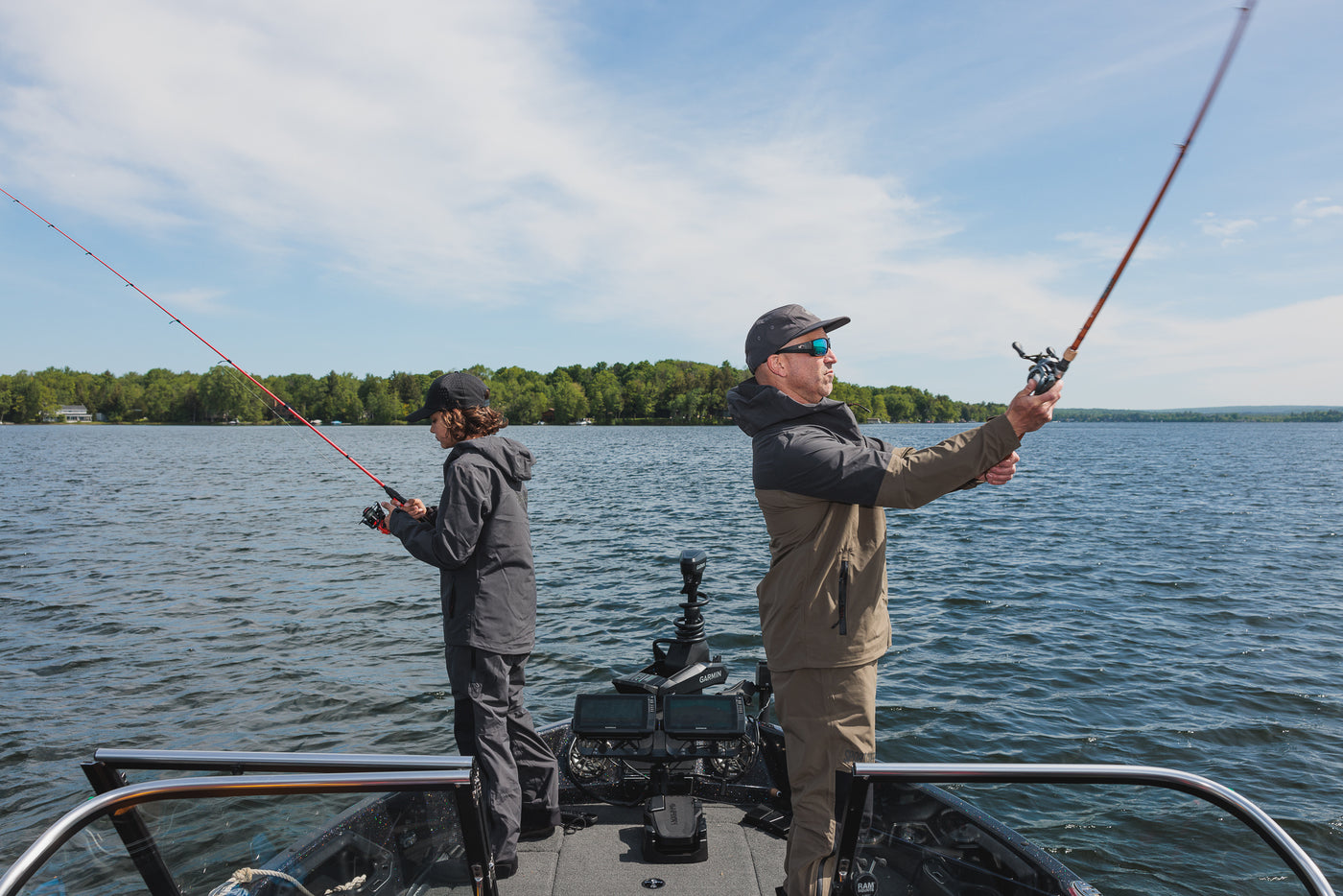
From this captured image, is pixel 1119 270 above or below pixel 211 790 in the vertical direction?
above

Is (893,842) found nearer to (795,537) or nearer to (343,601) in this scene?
(795,537)

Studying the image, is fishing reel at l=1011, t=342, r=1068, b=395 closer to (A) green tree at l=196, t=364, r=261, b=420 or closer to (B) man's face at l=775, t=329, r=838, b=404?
(B) man's face at l=775, t=329, r=838, b=404

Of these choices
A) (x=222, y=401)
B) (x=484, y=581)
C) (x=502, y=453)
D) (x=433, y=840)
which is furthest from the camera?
(x=222, y=401)

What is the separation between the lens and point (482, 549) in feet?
12.0

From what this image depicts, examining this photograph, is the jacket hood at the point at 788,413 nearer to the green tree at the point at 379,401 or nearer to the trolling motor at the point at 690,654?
the trolling motor at the point at 690,654

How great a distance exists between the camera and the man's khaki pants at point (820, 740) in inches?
103

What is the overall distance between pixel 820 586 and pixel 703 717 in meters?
1.81

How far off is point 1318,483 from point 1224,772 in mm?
40558

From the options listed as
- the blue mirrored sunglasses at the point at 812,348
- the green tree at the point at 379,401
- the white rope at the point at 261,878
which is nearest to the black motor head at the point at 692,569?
the blue mirrored sunglasses at the point at 812,348

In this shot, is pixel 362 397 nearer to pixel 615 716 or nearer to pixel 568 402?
pixel 568 402

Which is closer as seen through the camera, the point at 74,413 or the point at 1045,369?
the point at 1045,369

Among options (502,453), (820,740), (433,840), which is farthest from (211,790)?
(502,453)

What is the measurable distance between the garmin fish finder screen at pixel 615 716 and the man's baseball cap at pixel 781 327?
2170 mm

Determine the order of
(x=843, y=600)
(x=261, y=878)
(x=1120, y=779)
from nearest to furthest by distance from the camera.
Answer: (x=1120, y=779) → (x=261, y=878) → (x=843, y=600)
